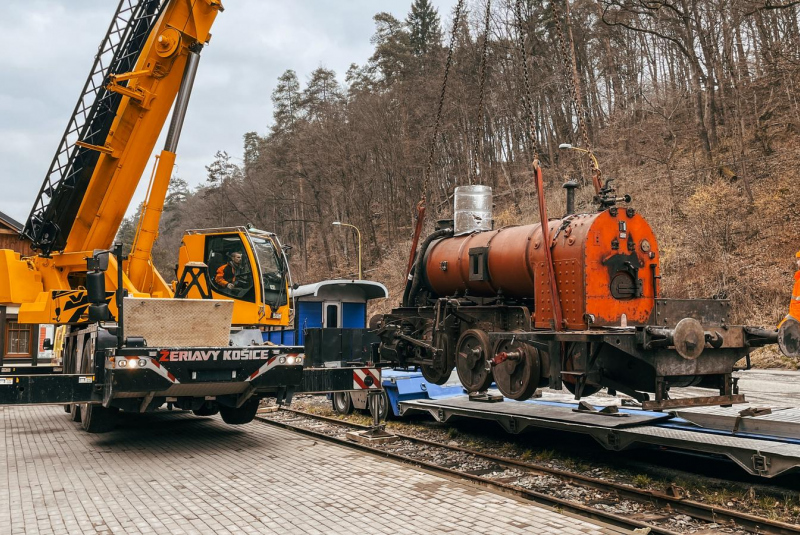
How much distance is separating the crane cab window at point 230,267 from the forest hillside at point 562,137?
8.16 m

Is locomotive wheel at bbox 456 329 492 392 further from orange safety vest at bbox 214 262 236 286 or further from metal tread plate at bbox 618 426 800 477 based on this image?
orange safety vest at bbox 214 262 236 286

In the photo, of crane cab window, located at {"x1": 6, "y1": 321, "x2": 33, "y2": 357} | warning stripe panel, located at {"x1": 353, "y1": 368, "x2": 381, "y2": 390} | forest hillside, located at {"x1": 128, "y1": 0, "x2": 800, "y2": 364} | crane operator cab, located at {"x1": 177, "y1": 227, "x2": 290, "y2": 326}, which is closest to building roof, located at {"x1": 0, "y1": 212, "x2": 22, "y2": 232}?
crane cab window, located at {"x1": 6, "y1": 321, "x2": 33, "y2": 357}

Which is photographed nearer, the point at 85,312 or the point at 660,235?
the point at 85,312

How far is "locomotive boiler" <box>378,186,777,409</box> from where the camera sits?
6.62 meters

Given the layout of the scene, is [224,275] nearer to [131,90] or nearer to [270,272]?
[270,272]

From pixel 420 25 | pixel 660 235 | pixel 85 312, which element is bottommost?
pixel 85 312

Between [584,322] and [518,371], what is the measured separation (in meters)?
1.05

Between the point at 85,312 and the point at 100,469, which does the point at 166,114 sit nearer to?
the point at 85,312

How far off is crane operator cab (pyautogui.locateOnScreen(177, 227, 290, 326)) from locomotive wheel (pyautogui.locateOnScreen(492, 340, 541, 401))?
4.32 m

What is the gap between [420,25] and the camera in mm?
45188

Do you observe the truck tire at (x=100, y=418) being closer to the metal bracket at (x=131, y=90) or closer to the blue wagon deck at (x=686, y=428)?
the metal bracket at (x=131, y=90)

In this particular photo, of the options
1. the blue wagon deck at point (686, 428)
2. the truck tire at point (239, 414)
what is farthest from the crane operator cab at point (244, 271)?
the blue wagon deck at point (686, 428)

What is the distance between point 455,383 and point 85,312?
6.27 meters

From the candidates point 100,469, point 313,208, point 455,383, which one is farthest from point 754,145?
point 313,208
